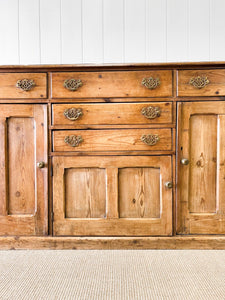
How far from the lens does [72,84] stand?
1424 mm

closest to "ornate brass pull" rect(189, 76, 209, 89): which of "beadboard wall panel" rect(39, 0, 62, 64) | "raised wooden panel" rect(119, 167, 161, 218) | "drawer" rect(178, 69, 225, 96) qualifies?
"drawer" rect(178, 69, 225, 96)

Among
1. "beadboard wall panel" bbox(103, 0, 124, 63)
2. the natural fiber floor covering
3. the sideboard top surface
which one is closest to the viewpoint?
the natural fiber floor covering

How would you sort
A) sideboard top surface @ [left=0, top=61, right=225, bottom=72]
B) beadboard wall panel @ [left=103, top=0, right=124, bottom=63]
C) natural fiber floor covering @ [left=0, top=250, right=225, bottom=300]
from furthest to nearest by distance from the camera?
1. beadboard wall panel @ [left=103, top=0, right=124, bottom=63]
2. sideboard top surface @ [left=0, top=61, right=225, bottom=72]
3. natural fiber floor covering @ [left=0, top=250, right=225, bottom=300]

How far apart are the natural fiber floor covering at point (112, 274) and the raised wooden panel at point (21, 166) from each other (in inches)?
10.5

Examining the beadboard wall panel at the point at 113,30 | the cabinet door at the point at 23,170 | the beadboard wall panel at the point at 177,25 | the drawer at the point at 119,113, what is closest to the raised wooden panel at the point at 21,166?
the cabinet door at the point at 23,170

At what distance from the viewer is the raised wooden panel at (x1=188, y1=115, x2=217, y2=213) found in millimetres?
1436

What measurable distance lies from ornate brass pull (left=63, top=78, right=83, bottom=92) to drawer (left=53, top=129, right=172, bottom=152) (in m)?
0.23

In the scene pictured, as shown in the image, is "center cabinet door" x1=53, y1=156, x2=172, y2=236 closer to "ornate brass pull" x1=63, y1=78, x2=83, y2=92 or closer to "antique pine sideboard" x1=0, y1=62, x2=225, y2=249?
"antique pine sideboard" x1=0, y1=62, x2=225, y2=249

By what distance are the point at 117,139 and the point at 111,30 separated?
41.2 inches

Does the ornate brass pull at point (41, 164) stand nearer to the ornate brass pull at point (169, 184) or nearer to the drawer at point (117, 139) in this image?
Result: the drawer at point (117, 139)

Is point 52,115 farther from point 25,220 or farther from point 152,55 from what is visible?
point 152,55

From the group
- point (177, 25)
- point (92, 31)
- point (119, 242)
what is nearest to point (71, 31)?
point (92, 31)

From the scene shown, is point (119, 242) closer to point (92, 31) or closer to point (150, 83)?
point (150, 83)

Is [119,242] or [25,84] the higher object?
[25,84]
